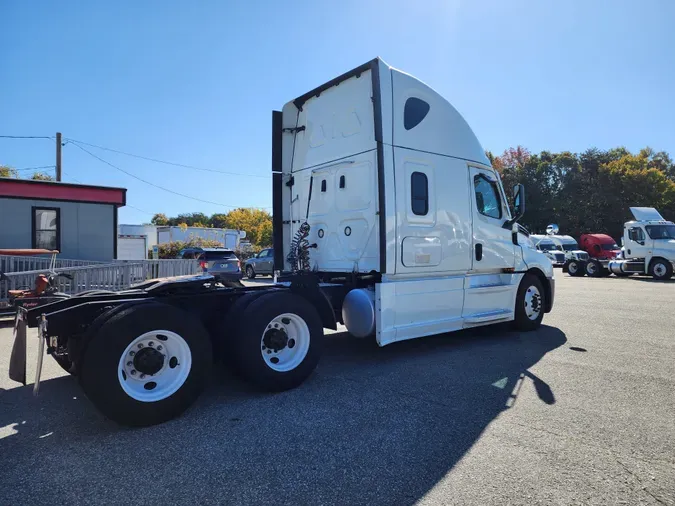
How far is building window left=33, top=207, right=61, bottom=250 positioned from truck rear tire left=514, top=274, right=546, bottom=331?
14.8 meters

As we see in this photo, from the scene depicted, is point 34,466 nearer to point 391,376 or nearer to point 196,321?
point 196,321

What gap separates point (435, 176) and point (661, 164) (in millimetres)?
58303

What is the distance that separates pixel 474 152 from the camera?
6781 mm

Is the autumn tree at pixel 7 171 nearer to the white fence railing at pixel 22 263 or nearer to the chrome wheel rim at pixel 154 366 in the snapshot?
the white fence railing at pixel 22 263

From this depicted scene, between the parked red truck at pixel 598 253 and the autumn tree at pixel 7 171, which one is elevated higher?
the autumn tree at pixel 7 171

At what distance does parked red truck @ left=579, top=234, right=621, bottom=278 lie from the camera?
2292 centimetres

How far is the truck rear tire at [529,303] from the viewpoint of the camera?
7.54 metres

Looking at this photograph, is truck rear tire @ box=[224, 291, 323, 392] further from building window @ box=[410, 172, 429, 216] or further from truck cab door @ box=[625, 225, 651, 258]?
truck cab door @ box=[625, 225, 651, 258]

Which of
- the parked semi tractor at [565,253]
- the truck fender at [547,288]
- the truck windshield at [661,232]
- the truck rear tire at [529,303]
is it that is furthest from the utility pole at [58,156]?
the truck windshield at [661,232]

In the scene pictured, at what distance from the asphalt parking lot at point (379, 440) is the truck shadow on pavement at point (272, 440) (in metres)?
0.01

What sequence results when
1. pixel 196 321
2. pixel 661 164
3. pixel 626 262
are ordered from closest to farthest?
pixel 196 321 → pixel 626 262 → pixel 661 164

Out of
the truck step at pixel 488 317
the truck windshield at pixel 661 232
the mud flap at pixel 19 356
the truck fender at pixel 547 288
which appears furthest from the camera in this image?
the truck windshield at pixel 661 232

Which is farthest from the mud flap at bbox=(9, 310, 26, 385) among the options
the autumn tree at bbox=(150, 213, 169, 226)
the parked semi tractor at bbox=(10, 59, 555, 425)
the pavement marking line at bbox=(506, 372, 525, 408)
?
the autumn tree at bbox=(150, 213, 169, 226)


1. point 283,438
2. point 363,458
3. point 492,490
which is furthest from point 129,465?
→ point 492,490
